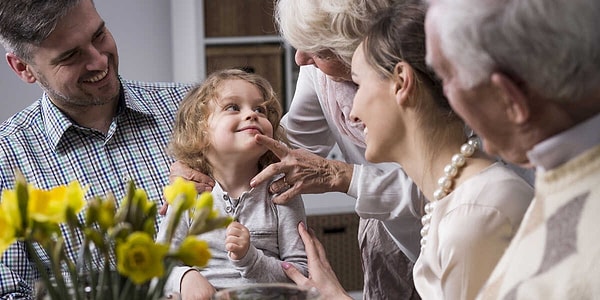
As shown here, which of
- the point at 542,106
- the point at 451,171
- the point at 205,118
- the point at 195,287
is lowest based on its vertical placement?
the point at 195,287

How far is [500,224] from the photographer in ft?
4.71

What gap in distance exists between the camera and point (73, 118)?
2.51 m

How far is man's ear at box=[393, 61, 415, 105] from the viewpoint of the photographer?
1.54 metres

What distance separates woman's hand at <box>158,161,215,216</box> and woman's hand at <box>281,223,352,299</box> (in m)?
0.25

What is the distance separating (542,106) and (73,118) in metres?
1.74

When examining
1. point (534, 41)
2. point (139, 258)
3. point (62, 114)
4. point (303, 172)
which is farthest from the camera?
point (62, 114)

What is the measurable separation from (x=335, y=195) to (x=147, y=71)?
3.52 ft

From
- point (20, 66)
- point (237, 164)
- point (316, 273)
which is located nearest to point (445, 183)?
point (316, 273)

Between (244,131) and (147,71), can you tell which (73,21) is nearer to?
(244,131)

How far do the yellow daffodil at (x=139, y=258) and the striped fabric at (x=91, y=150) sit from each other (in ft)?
4.25

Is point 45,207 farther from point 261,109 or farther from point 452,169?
point 261,109

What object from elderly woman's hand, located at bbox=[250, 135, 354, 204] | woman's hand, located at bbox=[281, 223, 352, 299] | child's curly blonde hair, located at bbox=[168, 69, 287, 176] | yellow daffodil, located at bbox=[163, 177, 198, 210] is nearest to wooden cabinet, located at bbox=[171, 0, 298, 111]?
child's curly blonde hair, located at bbox=[168, 69, 287, 176]

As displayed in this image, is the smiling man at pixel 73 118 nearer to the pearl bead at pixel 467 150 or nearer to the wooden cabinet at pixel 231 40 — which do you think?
the pearl bead at pixel 467 150

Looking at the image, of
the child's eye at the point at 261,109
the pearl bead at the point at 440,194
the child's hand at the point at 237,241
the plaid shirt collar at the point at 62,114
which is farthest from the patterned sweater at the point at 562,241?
the plaid shirt collar at the point at 62,114
